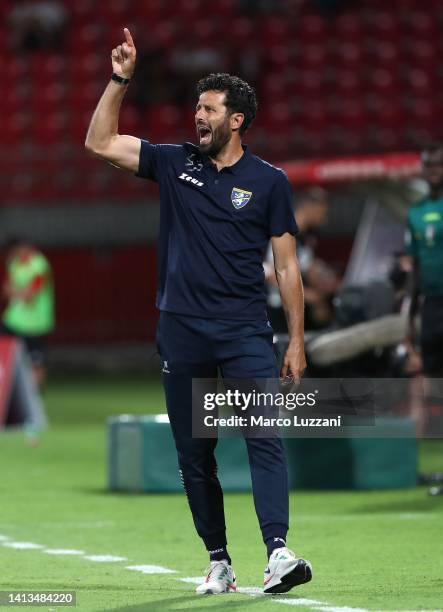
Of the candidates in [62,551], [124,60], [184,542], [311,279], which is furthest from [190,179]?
[311,279]

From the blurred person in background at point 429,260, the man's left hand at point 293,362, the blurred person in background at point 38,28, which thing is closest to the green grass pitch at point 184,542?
the man's left hand at point 293,362

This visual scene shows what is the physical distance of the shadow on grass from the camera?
6491 mm

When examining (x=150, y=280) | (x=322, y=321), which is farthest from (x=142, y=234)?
(x=322, y=321)

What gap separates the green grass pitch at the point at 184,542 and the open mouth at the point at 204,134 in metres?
1.87

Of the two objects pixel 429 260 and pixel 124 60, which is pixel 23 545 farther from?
pixel 429 260

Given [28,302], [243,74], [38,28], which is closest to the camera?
[28,302]

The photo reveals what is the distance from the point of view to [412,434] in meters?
11.4

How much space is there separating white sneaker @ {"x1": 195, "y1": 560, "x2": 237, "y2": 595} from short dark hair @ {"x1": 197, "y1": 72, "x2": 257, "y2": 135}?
1.82 m

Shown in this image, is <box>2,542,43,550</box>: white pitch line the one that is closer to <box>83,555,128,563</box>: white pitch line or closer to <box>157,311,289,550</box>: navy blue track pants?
<box>83,555,128,563</box>: white pitch line

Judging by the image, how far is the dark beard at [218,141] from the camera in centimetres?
686

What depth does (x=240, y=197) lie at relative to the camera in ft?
22.4

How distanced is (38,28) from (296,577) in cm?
2130

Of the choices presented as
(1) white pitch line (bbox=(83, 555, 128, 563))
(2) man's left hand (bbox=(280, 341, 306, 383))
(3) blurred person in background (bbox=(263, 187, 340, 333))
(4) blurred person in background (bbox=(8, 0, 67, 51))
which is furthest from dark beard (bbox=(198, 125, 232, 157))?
(4) blurred person in background (bbox=(8, 0, 67, 51))

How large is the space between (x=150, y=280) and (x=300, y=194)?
8114 mm
